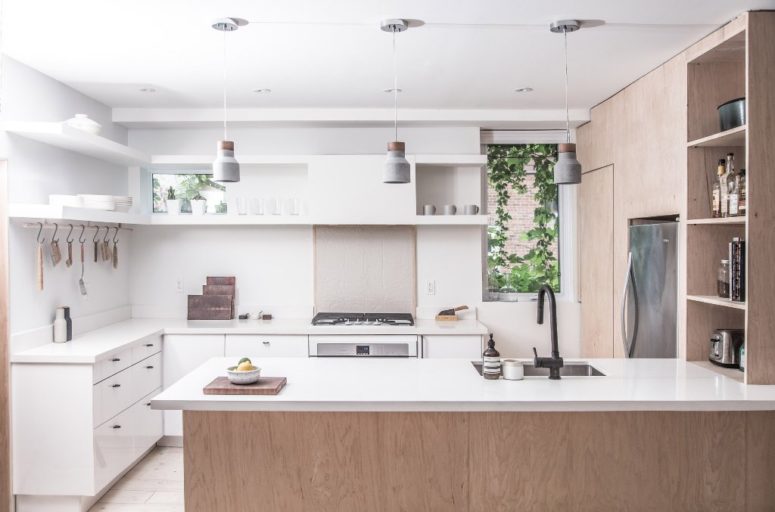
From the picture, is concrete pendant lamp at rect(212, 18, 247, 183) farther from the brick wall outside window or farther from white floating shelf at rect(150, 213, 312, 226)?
the brick wall outside window

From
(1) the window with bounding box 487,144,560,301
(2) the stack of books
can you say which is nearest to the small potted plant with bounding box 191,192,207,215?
(1) the window with bounding box 487,144,560,301

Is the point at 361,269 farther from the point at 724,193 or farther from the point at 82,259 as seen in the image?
the point at 724,193

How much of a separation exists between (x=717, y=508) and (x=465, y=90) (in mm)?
2930

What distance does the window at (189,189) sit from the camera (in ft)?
17.3

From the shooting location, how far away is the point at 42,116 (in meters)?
3.89

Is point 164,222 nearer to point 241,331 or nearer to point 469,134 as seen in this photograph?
point 241,331

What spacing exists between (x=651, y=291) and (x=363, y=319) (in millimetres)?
2130

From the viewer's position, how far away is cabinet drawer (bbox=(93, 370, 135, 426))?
3.59 meters

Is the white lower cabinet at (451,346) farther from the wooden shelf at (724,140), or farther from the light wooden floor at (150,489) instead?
the wooden shelf at (724,140)

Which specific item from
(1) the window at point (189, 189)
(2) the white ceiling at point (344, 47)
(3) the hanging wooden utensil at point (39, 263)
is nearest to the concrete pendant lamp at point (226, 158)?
(2) the white ceiling at point (344, 47)

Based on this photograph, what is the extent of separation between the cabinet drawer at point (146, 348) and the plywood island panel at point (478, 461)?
5.57ft

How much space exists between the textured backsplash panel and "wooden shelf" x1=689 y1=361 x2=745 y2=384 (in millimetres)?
2393

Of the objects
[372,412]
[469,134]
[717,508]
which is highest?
[469,134]

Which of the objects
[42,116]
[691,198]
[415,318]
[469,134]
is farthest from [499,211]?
[42,116]
